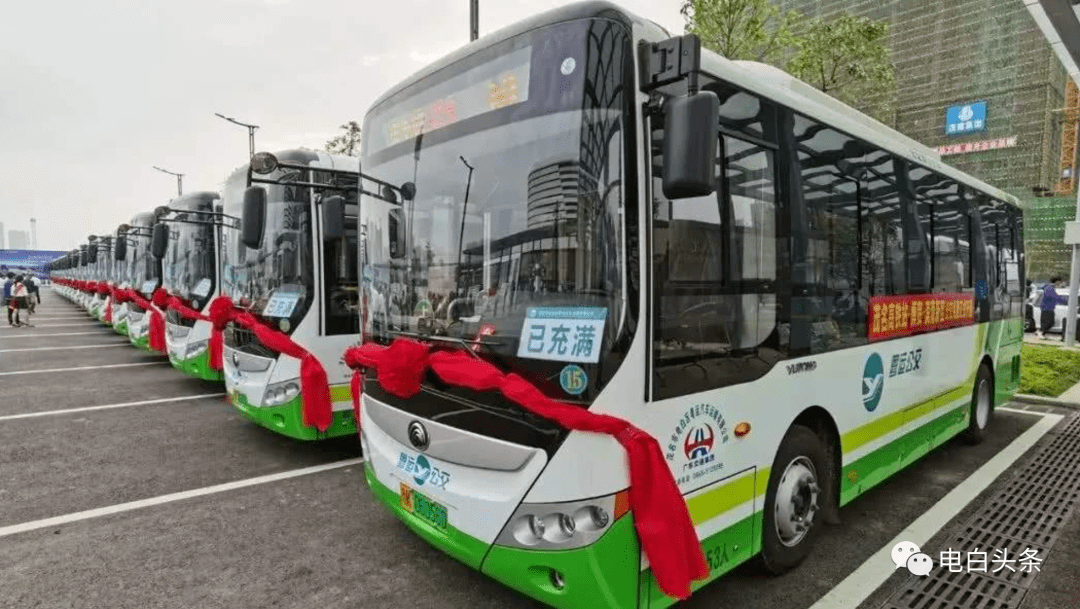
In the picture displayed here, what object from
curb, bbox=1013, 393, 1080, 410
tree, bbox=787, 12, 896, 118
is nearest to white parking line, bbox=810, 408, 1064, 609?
curb, bbox=1013, 393, 1080, 410

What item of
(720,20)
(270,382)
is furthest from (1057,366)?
(270,382)

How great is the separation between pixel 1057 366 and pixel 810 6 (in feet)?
158

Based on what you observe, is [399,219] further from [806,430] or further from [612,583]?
[806,430]

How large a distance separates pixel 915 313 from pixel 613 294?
12.3 feet

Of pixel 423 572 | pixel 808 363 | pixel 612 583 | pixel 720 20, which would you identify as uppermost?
pixel 720 20

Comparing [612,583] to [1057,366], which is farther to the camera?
[1057,366]

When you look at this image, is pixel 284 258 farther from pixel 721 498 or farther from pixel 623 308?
pixel 721 498

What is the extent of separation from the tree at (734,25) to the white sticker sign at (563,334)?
1053 cm

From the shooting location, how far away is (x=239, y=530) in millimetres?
4211

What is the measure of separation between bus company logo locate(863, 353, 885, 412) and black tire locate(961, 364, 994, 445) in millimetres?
2746

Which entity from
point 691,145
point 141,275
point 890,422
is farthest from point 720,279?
point 141,275

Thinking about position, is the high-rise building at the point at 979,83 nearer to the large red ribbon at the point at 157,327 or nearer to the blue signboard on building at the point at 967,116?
the blue signboard on building at the point at 967,116

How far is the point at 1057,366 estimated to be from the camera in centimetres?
1051

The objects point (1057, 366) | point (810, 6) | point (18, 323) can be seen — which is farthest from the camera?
point (810, 6)
